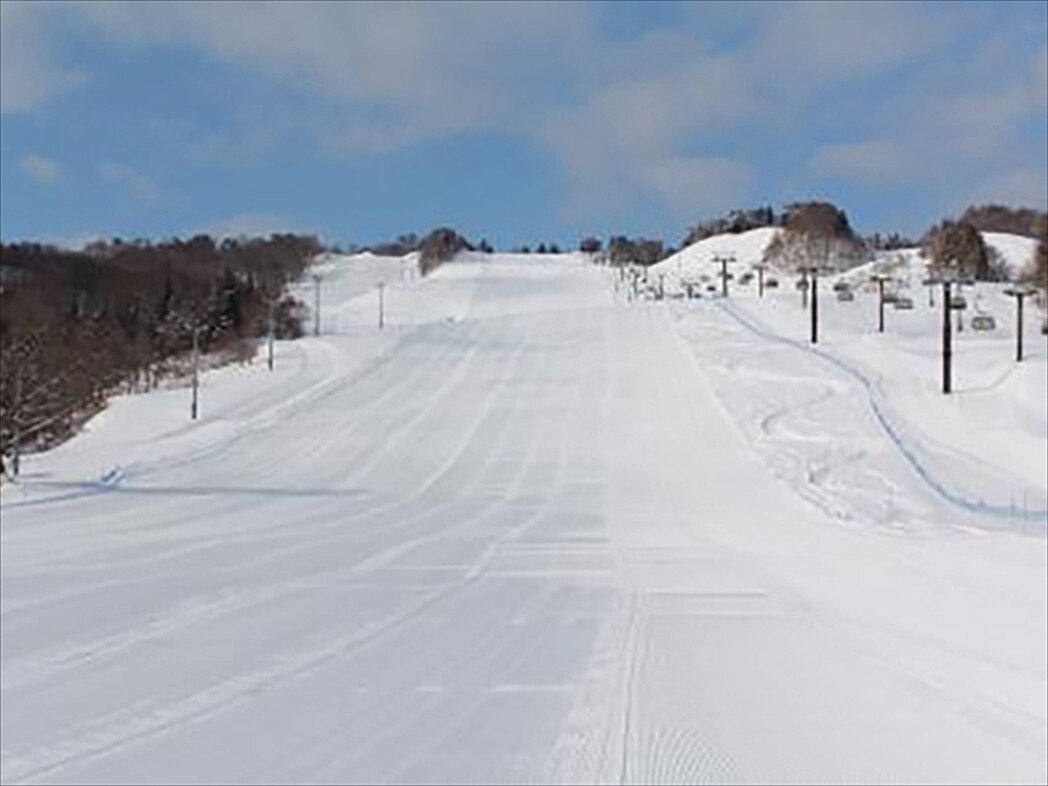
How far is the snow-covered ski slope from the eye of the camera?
→ 7902 mm

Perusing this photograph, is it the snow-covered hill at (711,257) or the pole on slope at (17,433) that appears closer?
the pole on slope at (17,433)

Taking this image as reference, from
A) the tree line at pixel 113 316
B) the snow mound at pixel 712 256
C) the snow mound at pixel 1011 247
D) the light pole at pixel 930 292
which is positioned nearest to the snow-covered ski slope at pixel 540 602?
the tree line at pixel 113 316

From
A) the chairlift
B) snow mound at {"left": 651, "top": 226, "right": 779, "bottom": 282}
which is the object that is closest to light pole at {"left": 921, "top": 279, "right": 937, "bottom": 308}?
the chairlift

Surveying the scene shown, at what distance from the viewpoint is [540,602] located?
14.6 metres

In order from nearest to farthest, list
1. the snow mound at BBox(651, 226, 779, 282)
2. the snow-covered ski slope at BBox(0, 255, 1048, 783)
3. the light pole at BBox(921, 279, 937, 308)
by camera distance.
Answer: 1. the snow-covered ski slope at BBox(0, 255, 1048, 783)
2. the light pole at BBox(921, 279, 937, 308)
3. the snow mound at BBox(651, 226, 779, 282)

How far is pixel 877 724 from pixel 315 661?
389 centimetres

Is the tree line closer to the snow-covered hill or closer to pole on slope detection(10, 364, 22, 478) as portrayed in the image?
pole on slope detection(10, 364, 22, 478)

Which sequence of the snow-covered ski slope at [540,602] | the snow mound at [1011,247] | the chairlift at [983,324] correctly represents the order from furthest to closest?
the snow mound at [1011,247] → the chairlift at [983,324] → the snow-covered ski slope at [540,602]

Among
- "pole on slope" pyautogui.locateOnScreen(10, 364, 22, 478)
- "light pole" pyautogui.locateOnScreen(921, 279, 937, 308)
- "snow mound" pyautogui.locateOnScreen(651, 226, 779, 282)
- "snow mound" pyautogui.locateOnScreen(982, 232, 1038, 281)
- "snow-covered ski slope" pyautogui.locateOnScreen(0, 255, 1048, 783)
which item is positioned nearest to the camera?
"snow-covered ski slope" pyautogui.locateOnScreen(0, 255, 1048, 783)

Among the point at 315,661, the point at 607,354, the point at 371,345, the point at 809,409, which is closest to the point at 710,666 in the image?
the point at 315,661

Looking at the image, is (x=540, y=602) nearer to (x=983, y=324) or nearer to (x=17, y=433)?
(x=17, y=433)

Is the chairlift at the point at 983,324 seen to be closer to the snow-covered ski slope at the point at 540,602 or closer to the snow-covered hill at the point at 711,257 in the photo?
the snow-covered ski slope at the point at 540,602

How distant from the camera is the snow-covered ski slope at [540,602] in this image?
7.90 metres

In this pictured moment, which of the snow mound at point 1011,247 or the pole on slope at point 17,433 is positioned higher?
the snow mound at point 1011,247
